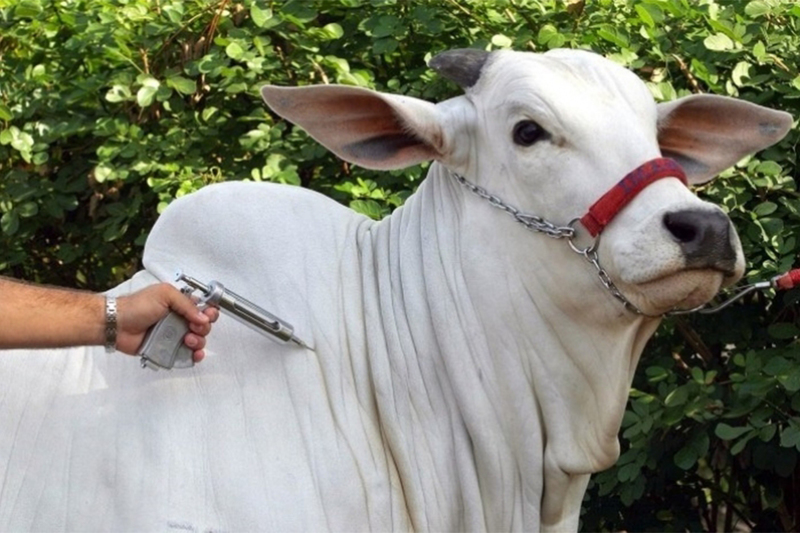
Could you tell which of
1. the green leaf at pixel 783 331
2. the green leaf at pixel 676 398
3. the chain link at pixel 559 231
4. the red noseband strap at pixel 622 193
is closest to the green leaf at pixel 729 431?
the green leaf at pixel 676 398

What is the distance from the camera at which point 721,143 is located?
11.0 ft

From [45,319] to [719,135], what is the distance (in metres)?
1.44

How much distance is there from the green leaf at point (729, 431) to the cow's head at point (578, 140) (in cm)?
96

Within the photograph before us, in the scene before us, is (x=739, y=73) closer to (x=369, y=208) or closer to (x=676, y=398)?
(x=676, y=398)

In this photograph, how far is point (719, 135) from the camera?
3.35 metres

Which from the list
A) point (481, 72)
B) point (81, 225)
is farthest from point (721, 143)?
point (81, 225)

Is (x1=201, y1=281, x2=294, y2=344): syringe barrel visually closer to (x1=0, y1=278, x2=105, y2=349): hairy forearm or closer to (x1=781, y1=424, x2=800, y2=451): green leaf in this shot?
(x1=0, y1=278, x2=105, y2=349): hairy forearm

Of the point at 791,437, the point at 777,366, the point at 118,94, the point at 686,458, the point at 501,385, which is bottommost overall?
the point at 686,458

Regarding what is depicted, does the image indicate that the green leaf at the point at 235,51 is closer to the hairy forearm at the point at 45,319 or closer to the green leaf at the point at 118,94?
the green leaf at the point at 118,94

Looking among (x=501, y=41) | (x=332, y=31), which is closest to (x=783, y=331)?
(x=501, y=41)

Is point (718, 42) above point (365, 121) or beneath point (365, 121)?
beneath

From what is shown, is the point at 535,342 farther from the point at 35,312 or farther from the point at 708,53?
the point at 708,53

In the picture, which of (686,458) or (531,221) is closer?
(531,221)

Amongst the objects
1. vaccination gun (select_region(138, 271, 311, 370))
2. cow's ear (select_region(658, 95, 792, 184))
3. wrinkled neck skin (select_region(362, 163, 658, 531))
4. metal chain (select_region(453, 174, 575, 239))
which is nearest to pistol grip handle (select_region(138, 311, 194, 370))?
vaccination gun (select_region(138, 271, 311, 370))
